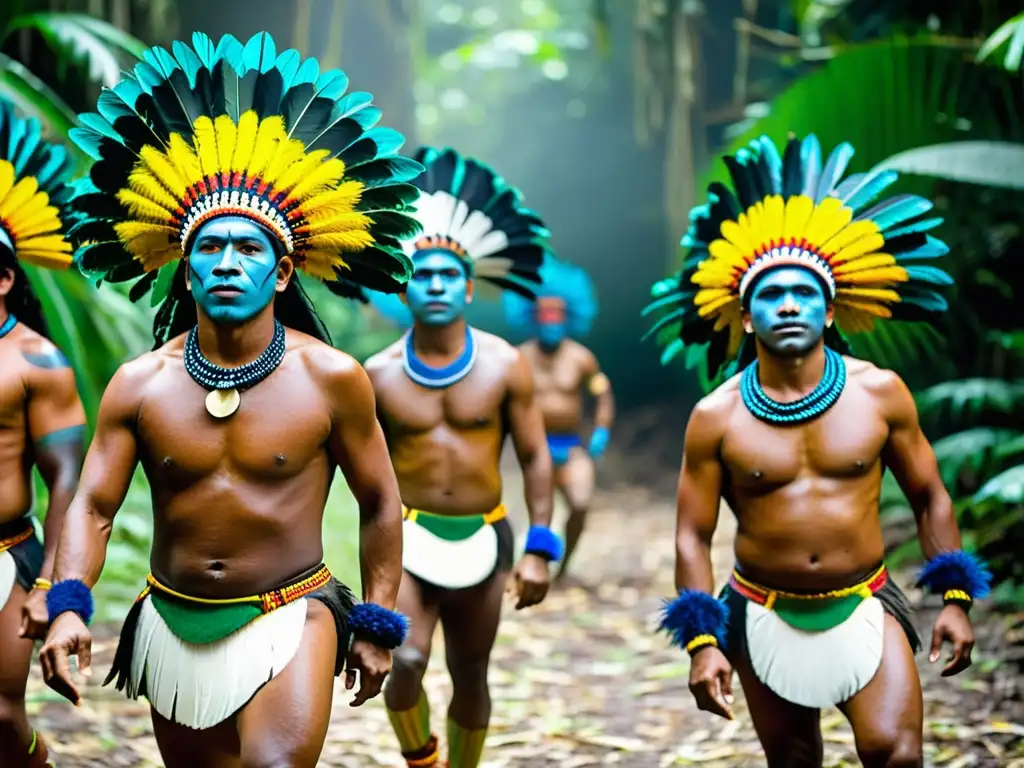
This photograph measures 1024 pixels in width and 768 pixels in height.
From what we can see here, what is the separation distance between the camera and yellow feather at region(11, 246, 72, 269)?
13.8ft

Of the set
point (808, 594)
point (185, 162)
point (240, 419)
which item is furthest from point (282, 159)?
point (808, 594)

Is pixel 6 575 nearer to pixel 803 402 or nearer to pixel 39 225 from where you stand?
pixel 39 225

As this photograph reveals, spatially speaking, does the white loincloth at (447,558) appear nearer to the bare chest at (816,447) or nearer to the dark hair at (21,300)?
the bare chest at (816,447)

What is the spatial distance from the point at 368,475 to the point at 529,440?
161cm

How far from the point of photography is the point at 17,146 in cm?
426

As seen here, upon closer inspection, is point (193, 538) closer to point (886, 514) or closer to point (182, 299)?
point (182, 299)

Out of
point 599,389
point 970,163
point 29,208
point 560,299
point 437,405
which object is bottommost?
point 437,405

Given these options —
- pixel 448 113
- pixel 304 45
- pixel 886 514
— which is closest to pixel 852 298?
pixel 886 514

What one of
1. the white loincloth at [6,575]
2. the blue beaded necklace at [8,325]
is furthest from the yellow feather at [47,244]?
the white loincloth at [6,575]

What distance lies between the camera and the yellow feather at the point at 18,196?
411 cm

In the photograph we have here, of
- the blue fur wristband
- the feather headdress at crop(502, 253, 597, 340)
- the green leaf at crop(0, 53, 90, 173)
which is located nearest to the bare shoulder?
the green leaf at crop(0, 53, 90, 173)

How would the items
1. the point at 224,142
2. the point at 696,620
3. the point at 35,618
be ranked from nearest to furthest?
1. the point at 224,142
2. the point at 35,618
3. the point at 696,620

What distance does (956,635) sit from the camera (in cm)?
355

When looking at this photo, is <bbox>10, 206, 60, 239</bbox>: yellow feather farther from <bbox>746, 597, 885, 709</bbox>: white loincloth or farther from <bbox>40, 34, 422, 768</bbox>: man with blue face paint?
<bbox>746, 597, 885, 709</bbox>: white loincloth
